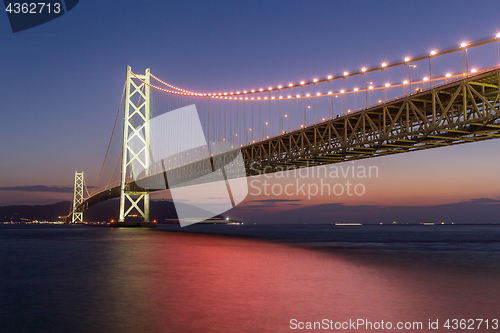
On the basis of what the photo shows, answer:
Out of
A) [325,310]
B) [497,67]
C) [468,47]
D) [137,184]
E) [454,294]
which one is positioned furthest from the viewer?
[137,184]

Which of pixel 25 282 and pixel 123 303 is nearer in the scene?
pixel 123 303

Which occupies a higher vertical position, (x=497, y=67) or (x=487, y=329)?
(x=497, y=67)

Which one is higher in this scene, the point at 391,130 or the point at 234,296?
the point at 391,130

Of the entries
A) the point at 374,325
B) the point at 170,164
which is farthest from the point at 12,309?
the point at 170,164

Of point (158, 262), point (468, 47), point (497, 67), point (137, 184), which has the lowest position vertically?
point (158, 262)

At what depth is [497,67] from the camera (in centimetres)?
1923

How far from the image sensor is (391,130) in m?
25.1

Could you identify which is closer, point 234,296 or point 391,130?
point 234,296

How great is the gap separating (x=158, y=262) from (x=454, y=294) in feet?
34.6

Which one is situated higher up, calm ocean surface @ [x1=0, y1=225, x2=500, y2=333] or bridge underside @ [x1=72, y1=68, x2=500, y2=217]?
bridge underside @ [x1=72, y1=68, x2=500, y2=217]

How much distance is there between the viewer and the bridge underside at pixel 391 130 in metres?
20.5

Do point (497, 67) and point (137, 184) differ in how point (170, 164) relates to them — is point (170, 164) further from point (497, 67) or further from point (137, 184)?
point (497, 67)

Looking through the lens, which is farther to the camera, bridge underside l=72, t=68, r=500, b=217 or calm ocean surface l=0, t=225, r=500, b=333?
bridge underside l=72, t=68, r=500, b=217

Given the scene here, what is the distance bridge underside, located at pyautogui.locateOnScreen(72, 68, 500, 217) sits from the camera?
2048 centimetres
